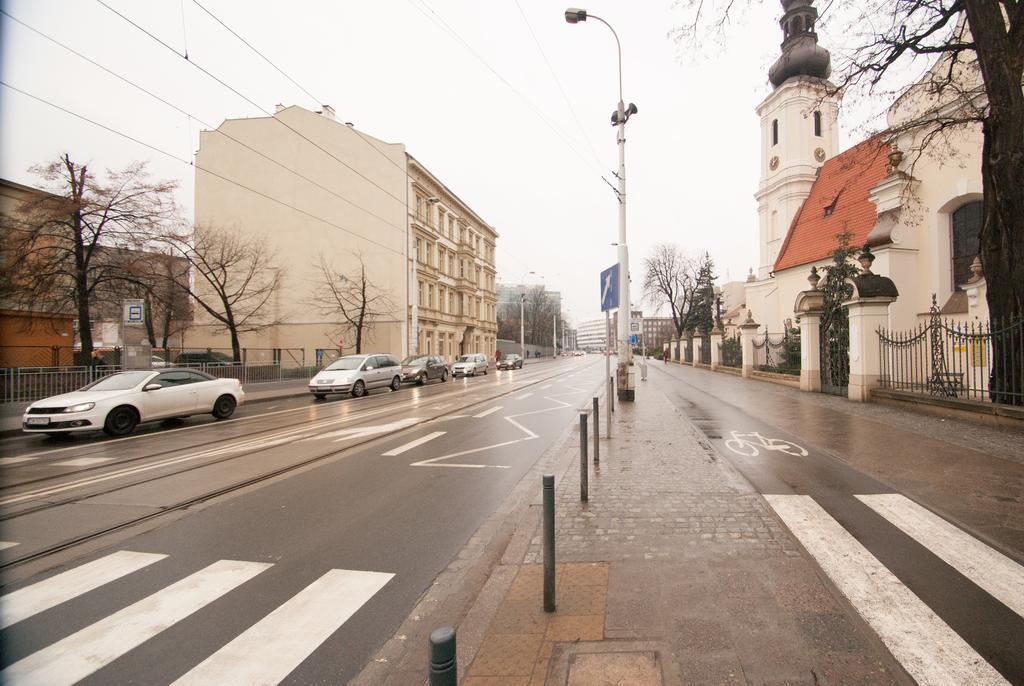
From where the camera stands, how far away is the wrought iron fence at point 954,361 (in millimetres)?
10328

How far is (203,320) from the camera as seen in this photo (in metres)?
39.5

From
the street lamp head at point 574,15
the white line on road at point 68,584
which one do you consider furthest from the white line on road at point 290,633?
the street lamp head at point 574,15

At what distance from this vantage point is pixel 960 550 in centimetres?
421

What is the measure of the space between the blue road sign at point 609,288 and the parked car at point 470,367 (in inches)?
1021

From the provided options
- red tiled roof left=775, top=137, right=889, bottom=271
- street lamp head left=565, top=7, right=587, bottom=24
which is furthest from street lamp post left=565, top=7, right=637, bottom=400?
red tiled roof left=775, top=137, right=889, bottom=271

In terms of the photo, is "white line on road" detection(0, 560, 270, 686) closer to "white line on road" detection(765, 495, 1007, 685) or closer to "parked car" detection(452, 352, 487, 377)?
"white line on road" detection(765, 495, 1007, 685)

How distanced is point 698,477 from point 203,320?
1656 inches

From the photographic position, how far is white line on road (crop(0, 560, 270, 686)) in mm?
2779

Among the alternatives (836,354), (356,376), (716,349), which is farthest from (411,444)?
(716,349)

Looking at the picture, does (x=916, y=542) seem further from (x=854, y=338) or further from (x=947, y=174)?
(x=947, y=174)

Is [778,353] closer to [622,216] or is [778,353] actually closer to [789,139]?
[622,216]

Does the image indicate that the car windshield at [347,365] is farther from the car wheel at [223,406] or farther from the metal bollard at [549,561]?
the metal bollard at [549,561]

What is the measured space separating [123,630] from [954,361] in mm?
17206

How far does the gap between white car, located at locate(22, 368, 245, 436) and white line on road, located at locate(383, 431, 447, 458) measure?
6.60 metres
